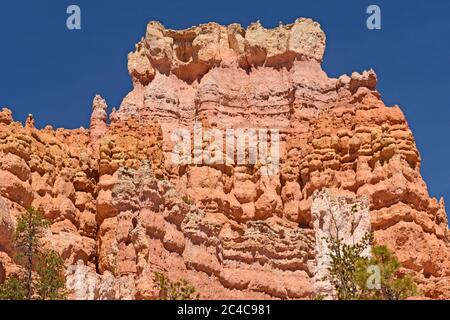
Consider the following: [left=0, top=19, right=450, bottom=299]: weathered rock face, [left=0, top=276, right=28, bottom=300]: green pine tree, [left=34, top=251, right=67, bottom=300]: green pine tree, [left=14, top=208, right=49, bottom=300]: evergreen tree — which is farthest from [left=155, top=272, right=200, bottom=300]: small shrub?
[left=14, top=208, right=49, bottom=300]: evergreen tree

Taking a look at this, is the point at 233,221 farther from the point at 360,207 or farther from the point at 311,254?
the point at 360,207

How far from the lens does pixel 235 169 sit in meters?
83.2

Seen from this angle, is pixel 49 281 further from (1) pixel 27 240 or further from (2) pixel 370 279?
(2) pixel 370 279

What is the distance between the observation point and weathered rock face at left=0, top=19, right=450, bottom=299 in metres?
58.7

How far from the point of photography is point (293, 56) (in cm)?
8994

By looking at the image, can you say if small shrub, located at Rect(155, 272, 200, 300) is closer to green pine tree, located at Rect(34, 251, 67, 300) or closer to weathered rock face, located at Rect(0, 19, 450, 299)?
green pine tree, located at Rect(34, 251, 67, 300)

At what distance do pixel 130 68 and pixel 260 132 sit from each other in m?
13.4
